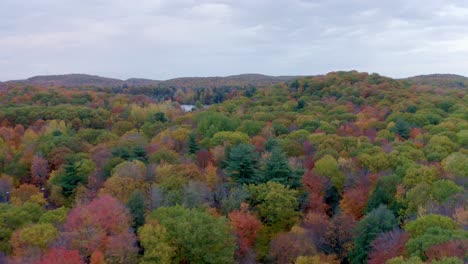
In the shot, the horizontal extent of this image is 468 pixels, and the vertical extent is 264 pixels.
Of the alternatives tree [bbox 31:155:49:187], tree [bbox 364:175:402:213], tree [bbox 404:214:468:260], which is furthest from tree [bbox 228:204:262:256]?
tree [bbox 31:155:49:187]

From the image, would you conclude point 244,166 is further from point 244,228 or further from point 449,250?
point 449,250

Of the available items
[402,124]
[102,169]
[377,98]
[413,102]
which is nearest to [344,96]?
[377,98]

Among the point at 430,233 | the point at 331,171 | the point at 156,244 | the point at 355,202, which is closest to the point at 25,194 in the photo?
the point at 156,244

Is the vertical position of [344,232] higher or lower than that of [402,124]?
lower

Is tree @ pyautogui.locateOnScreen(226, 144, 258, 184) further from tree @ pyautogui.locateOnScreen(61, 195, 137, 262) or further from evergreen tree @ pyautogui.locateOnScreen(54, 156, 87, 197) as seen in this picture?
evergreen tree @ pyautogui.locateOnScreen(54, 156, 87, 197)

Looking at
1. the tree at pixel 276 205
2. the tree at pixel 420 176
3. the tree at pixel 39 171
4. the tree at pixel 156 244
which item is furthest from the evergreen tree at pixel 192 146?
the tree at pixel 156 244

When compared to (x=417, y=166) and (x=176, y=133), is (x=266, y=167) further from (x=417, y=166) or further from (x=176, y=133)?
(x=176, y=133)

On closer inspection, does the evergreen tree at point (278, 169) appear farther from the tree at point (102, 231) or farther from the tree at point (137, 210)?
the tree at point (102, 231)
